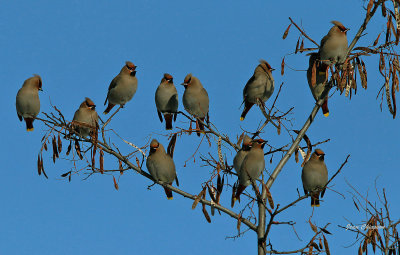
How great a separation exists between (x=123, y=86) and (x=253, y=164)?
8.55ft

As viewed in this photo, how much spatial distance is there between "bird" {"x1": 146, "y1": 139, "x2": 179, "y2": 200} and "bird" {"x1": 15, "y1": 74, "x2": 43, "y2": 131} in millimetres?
1764

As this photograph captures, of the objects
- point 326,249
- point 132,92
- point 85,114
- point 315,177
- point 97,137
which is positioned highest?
point 132,92

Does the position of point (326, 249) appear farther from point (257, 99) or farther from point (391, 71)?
point (257, 99)

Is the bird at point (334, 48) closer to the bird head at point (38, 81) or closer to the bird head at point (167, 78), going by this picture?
the bird head at point (167, 78)

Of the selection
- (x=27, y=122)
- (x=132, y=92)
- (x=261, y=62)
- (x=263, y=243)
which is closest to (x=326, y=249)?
(x=263, y=243)

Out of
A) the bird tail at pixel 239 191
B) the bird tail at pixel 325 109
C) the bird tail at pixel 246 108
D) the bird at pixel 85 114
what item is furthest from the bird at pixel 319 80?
the bird at pixel 85 114

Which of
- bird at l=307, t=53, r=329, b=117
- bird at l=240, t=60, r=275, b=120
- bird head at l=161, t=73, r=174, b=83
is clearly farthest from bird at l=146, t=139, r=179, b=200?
bird at l=307, t=53, r=329, b=117

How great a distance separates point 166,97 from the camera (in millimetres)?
7895

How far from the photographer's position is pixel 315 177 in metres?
6.66

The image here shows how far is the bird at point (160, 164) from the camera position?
6680 mm

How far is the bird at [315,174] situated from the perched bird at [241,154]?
76 centimetres

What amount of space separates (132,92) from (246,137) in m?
2.18

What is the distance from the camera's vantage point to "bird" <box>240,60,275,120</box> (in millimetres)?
7559

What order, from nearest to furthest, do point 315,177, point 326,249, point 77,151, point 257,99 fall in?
point 326,249 < point 77,151 < point 315,177 < point 257,99
